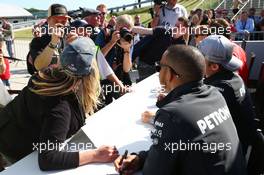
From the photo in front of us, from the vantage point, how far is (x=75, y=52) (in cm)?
177

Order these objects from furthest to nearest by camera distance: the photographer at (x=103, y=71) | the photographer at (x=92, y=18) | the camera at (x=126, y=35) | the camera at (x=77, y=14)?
1. the camera at (x=77, y=14)
2. the photographer at (x=92, y=18)
3. the camera at (x=126, y=35)
4. the photographer at (x=103, y=71)

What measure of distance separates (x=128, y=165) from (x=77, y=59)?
616mm

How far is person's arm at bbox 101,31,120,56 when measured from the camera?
3.47 m

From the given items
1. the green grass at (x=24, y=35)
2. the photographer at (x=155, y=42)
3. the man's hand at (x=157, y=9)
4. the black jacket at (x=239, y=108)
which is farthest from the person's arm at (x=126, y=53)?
the green grass at (x=24, y=35)

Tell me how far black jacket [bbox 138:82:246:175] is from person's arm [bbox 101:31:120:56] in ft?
6.69

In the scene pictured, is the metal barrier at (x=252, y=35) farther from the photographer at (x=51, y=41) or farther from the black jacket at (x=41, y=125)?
the black jacket at (x=41, y=125)

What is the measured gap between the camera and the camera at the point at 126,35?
3.37 metres

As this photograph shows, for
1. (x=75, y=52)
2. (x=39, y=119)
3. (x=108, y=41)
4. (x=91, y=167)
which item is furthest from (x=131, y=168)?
(x=108, y=41)

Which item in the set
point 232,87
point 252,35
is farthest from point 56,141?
point 252,35

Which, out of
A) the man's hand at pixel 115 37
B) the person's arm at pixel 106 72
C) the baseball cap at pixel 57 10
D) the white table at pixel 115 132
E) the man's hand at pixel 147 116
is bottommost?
the white table at pixel 115 132

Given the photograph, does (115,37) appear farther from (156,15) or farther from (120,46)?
(156,15)

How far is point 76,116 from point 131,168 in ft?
1.46

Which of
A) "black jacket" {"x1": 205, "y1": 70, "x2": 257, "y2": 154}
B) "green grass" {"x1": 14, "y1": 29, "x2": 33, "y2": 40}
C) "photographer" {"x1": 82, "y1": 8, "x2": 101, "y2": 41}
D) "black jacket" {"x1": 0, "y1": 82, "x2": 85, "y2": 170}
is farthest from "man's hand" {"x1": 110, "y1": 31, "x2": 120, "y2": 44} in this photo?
"green grass" {"x1": 14, "y1": 29, "x2": 33, "y2": 40}

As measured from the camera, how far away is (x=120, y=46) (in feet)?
12.4
